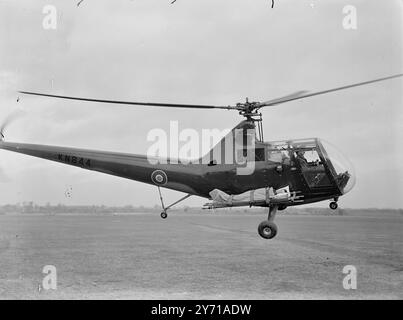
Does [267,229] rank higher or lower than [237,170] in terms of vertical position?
lower

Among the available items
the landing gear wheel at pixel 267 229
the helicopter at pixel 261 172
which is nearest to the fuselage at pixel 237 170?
the helicopter at pixel 261 172

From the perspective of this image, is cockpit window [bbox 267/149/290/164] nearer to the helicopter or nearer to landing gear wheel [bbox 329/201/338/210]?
the helicopter

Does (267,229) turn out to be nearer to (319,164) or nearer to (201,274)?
(319,164)

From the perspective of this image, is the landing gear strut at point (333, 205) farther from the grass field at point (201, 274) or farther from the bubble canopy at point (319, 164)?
the grass field at point (201, 274)

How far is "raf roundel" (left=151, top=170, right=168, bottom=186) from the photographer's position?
45.3 ft

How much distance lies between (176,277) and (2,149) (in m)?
16.6

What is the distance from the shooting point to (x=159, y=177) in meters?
13.9

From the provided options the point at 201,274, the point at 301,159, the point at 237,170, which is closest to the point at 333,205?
the point at 301,159

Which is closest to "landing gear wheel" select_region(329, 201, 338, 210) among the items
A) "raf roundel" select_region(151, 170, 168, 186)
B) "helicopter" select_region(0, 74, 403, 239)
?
"helicopter" select_region(0, 74, 403, 239)

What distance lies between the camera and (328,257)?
153 feet

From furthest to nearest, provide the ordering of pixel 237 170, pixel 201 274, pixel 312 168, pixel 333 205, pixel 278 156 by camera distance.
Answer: pixel 201 274
pixel 237 170
pixel 278 156
pixel 312 168
pixel 333 205

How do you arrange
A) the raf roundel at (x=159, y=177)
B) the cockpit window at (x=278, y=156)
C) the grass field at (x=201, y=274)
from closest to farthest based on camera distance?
1. the cockpit window at (x=278, y=156)
2. the raf roundel at (x=159, y=177)
3. the grass field at (x=201, y=274)

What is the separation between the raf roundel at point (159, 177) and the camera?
13.8m
